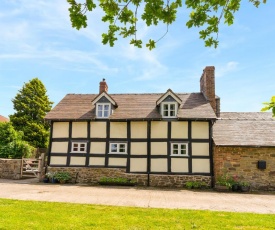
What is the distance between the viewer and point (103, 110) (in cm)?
1828

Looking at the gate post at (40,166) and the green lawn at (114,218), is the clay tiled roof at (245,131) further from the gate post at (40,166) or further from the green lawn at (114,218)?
the gate post at (40,166)

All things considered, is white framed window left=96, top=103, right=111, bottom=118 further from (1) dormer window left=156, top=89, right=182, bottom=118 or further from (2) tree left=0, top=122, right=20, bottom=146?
(2) tree left=0, top=122, right=20, bottom=146

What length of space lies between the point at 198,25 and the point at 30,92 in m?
31.7

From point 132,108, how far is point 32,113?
729 inches

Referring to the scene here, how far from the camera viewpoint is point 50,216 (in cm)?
746

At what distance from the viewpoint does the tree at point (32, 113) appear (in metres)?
30.9

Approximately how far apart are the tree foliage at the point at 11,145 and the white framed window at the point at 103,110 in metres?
10.4

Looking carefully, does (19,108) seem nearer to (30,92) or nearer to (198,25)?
(30,92)

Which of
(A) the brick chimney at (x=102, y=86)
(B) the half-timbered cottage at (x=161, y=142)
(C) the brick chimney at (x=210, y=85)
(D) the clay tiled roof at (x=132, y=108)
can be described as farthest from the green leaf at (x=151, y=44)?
(A) the brick chimney at (x=102, y=86)

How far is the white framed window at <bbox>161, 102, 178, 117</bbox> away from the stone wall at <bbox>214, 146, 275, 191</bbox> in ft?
11.9

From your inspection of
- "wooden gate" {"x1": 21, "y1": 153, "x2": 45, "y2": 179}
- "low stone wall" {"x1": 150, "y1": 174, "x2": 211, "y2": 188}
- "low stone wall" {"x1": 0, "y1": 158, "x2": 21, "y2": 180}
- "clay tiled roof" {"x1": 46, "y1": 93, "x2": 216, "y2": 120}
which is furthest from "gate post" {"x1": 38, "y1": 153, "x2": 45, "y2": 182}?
"low stone wall" {"x1": 150, "y1": 174, "x2": 211, "y2": 188}

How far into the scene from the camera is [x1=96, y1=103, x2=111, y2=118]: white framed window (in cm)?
1820

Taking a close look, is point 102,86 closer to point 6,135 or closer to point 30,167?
point 30,167

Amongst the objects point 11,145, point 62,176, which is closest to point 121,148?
point 62,176
